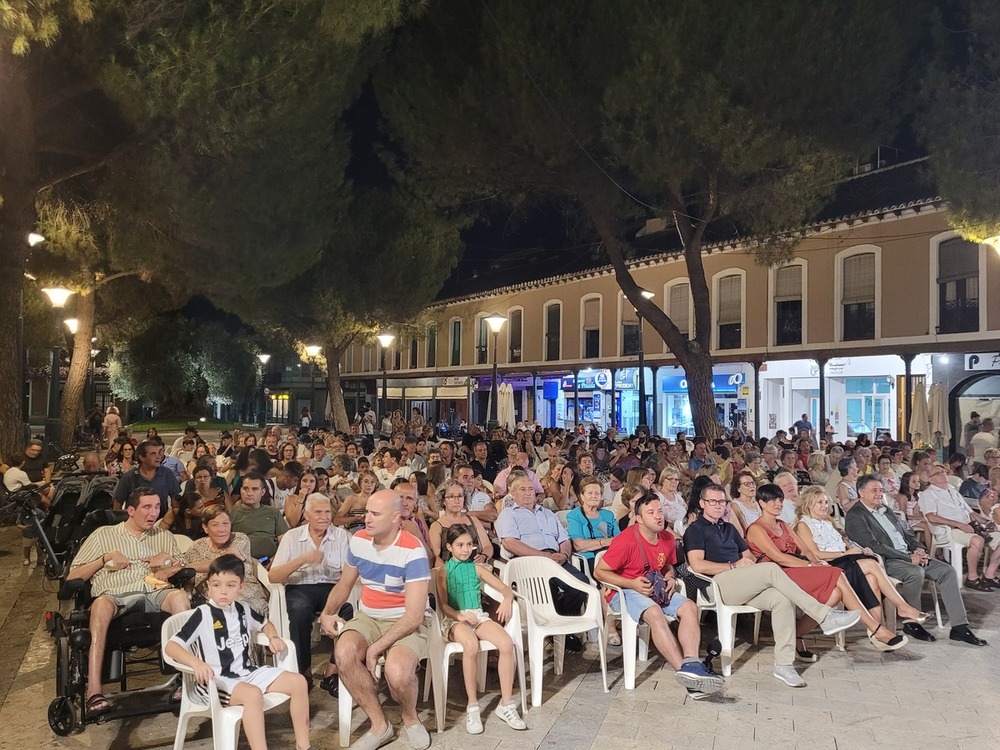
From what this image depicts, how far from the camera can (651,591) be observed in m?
5.30

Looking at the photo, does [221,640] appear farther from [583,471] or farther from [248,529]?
[583,471]

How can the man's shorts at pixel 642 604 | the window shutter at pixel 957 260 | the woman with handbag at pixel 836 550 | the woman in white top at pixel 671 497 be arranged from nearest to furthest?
the man's shorts at pixel 642 604, the woman with handbag at pixel 836 550, the woman in white top at pixel 671 497, the window shutter at pixel 957 260

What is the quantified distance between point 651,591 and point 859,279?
16.9 m

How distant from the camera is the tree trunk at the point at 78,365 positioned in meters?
19.8

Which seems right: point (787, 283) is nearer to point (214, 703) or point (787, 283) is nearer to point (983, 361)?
point (983, 361)

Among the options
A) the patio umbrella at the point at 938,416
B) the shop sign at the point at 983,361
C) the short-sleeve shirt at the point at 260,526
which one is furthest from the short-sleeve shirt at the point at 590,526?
the shop sign at the point at 983,361

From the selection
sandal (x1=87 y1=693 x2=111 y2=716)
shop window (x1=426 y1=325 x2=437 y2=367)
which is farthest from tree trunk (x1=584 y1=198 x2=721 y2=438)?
shop window (x1=426 y1=325 x2=437 y2=367)

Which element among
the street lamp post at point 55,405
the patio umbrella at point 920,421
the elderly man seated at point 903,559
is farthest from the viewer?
the street lamp post at point 55,405

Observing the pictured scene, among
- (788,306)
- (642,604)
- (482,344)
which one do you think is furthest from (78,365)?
(642,604)

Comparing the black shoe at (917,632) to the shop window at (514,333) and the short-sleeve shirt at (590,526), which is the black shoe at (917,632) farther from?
the shop window at (514,333)

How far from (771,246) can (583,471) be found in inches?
371

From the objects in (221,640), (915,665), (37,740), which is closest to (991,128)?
(915,665)

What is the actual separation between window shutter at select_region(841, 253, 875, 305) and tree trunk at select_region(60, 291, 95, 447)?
60.8ft

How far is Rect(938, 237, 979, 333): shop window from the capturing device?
17594mm
